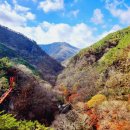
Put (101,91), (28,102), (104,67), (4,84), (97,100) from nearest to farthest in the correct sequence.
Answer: (28,102), (4,84), (97,100), (101,91), (104,67)

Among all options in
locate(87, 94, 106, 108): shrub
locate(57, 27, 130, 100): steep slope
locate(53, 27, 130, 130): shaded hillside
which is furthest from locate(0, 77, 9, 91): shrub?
locate(57, 27, 130, 100): steep slope

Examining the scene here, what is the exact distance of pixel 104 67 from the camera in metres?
138

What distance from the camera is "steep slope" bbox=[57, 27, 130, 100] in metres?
107

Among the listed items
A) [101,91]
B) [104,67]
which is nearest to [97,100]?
[101,91]

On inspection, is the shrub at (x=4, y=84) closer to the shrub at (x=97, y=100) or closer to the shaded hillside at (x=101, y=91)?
the shaded hillside at (x=101, y=91)

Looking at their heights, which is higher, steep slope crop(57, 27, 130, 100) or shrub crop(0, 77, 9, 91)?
steep slope crop(57, 27, 130, 100)

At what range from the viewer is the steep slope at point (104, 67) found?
107250 millimetres

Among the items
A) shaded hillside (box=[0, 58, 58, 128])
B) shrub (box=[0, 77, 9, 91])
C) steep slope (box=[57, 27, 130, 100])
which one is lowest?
shaded hillside (box=[0, 58, 58, 128])

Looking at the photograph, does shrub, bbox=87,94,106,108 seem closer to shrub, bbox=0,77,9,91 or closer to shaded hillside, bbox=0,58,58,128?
shaded hillside, bbox=0,58,58,128

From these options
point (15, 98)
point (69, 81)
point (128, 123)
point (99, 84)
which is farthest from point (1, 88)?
point (69, 81)

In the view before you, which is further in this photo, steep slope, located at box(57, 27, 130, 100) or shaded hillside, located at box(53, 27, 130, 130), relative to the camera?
steep slope, located at box(57, 27, 130, 100)

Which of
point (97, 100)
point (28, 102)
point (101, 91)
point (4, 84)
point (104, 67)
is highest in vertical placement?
point (104, 67)

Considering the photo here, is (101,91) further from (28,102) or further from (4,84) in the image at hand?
(4,84)

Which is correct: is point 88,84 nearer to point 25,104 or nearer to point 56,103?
point 56,103
